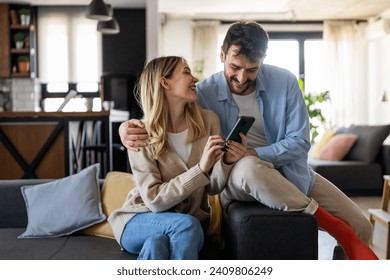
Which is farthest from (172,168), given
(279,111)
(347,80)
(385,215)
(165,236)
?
(347,80)

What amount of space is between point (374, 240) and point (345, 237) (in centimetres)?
139

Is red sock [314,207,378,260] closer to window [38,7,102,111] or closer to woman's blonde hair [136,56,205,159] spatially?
woman's blonde hair [136,56,205,159]

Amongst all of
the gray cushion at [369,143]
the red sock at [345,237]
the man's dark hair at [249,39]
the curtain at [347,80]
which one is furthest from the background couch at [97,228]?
the curtain at [347,80]

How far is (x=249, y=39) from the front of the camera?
1319 mm

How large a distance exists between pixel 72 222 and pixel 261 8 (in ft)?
16.5

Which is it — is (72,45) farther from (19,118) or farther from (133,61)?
(19,118)

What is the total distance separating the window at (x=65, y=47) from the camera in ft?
20.4

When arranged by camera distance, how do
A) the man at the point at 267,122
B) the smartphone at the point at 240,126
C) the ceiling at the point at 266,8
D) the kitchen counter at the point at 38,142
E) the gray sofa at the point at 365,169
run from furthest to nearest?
the ceiling at the point at 266,8, the gray sofa at the point at 365,169, the kitchen counter at the point at 38,142, the man at the point at 267,122, the smartphone at the point at 240,126

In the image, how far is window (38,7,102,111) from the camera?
621 centimetres

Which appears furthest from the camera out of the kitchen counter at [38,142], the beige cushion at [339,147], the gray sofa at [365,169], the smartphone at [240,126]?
the beige cushion at [339,147]

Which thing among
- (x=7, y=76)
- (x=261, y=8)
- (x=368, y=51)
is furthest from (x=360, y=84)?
(x=7, y=76)

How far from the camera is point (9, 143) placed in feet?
10.4

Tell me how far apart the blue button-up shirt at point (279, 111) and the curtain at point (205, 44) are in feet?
17.8

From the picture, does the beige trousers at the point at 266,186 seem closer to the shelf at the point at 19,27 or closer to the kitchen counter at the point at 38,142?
the kitchen counter at the point at 38,142
